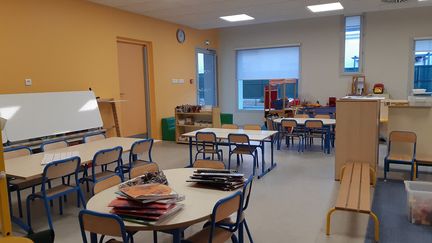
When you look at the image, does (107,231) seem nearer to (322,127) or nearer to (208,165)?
(208,165)

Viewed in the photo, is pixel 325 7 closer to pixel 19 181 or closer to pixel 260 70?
pixel 260 70

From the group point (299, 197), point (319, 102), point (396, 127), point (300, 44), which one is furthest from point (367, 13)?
point (299, 197)

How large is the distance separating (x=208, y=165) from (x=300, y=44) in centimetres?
731

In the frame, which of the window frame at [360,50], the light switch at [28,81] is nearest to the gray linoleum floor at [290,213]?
the light switch at [28,81]

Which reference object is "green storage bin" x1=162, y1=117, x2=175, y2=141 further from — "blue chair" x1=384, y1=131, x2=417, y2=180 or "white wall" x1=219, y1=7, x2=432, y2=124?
"blue chair" x1=384, y1=131, x2=417, y2=180

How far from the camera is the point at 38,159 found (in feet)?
12.7

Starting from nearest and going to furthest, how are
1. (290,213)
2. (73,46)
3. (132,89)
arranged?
1. (290,213)
2. (73,46)
3. (132,89)

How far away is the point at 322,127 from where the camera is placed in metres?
6.70

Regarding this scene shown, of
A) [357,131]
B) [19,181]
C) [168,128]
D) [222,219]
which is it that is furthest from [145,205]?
[168,128]

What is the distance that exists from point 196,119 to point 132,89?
1.65 m

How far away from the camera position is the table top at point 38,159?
331cm

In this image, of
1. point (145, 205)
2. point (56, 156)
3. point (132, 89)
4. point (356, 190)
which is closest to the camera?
point (145, 205)

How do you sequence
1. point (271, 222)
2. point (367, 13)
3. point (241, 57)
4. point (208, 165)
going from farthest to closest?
1. point (241, 57)
2. point (367, 13)
3. point (271, 222)
4. point (208, 165)

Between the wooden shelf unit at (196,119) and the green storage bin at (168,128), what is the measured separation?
0.27m
